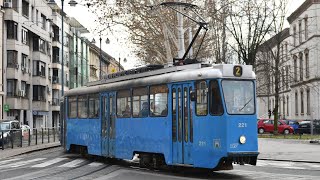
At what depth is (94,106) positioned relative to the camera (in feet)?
72.6

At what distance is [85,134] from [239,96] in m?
8.83

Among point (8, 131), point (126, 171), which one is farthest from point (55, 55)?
point (126, 171)

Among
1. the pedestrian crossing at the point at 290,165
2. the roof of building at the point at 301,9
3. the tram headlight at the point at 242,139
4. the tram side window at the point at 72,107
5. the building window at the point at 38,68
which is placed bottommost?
the pedestrian crossing at the point at 290,165

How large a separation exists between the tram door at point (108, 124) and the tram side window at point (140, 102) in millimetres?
1627

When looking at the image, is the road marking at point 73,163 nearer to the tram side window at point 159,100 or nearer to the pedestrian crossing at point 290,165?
the tram side window at point 159,100

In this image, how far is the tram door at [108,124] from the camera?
2048cm

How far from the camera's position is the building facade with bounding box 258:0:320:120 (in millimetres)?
65938

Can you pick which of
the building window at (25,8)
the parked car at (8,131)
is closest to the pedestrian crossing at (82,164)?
the parked car at (8,131)

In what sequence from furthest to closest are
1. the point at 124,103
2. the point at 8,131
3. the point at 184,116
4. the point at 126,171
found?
the point at 8,131 < the point at 124,103 < the point at 126,171 < the point at 184,116

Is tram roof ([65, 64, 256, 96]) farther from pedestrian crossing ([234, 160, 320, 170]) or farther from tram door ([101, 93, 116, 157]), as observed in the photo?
pedestrian crossing ([234, 160, 320, 170])

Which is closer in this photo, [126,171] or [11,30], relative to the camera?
[126,171]

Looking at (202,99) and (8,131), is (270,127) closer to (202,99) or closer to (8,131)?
(8,131)

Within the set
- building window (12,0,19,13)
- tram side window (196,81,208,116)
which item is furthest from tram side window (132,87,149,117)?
building window (12,0,19,13)

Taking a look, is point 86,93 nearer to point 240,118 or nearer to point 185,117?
point 185,117
